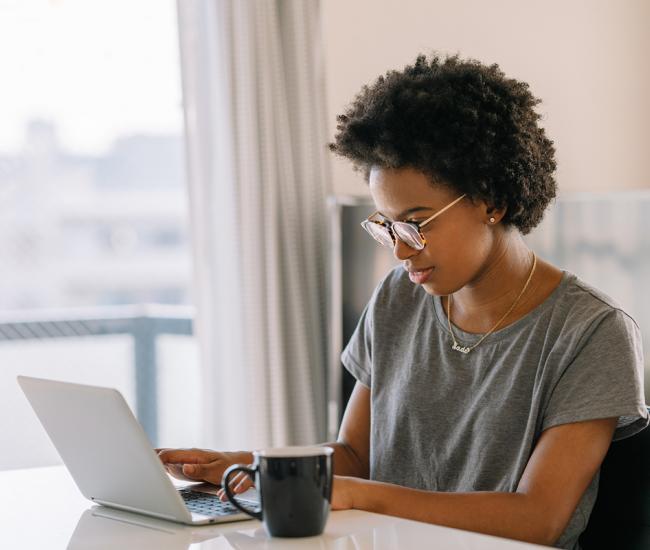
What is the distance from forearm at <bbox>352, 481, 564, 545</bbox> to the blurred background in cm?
147

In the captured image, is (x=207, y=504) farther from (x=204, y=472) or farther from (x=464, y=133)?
(x=464, y=133)

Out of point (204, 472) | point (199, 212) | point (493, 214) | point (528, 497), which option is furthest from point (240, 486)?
point (199, 212)

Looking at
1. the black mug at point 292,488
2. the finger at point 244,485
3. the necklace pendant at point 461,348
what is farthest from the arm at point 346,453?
the black mug at point 292,488

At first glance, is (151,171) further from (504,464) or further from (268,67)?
(504,464)

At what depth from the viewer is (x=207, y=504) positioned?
1.21 meters

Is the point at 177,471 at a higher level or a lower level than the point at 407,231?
lower

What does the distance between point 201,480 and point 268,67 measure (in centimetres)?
179

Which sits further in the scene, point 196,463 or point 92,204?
point 92,204

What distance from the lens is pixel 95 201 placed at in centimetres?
319

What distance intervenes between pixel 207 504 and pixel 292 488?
0.81 ft

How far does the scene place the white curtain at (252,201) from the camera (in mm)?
2865

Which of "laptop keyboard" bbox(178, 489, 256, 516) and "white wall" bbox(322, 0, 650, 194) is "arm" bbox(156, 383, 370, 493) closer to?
"laptop keyboard" bbox(178, 489, 256, 516)

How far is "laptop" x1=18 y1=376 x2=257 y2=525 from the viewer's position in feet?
3.64

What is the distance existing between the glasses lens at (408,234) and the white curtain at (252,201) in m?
1.47
